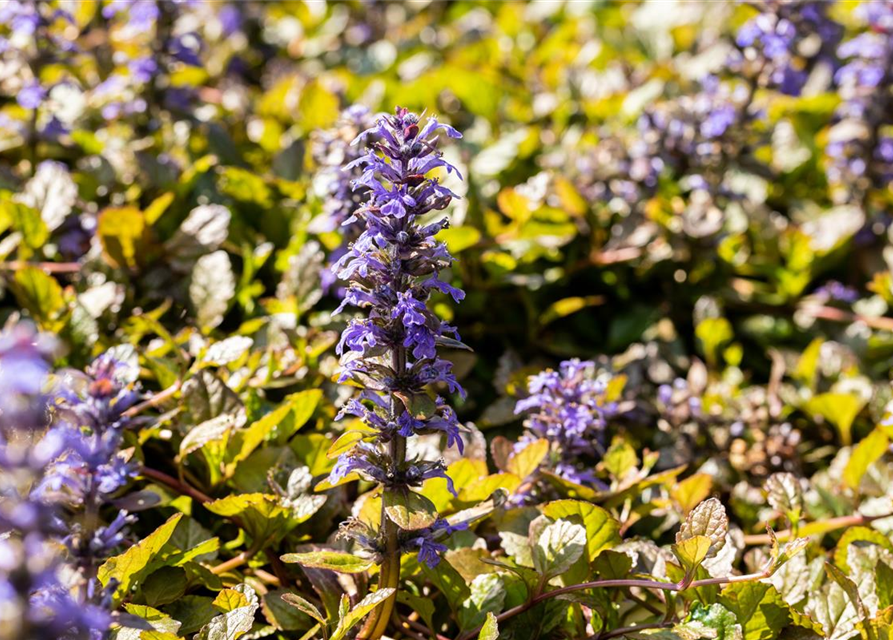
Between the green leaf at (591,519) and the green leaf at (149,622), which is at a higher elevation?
the green leaf at (149,622)

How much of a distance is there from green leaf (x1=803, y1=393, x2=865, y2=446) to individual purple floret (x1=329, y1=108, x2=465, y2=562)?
6.61 ft

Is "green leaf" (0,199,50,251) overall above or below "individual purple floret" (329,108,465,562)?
below

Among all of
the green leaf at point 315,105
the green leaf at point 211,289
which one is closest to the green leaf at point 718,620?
the green leaf at point 211,289

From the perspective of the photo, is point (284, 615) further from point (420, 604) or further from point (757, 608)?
point (757, 608)

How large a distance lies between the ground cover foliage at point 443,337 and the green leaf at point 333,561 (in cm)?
1

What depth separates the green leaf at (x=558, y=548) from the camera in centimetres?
253

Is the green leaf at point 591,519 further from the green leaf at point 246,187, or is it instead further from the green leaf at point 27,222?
the green leaf at point 27,222

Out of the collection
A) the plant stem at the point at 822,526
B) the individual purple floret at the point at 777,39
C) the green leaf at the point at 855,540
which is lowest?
the plant stem at the point at 822,526

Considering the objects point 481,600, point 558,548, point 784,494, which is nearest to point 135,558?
point 481,600

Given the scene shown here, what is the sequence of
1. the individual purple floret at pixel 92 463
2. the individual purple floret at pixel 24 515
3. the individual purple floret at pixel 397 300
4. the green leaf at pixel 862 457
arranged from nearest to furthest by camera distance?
the individual purple floret at pixel 24 515
the individual purple floret at pixel 92 463
the individual purple floret at pixel 397 300
the green leaf at pixel 862 457

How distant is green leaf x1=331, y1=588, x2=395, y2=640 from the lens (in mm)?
2260

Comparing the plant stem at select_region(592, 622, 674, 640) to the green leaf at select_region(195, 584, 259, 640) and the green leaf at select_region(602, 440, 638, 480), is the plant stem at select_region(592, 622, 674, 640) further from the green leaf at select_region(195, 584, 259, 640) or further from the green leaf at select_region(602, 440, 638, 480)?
the green leaf at select_region(195, 584, 259, 640)

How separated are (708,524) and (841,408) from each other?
148cm

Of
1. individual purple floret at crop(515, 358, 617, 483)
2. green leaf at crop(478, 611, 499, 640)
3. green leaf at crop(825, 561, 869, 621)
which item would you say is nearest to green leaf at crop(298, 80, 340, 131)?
individual purple floret at crop(515, 358, 617, 483)
